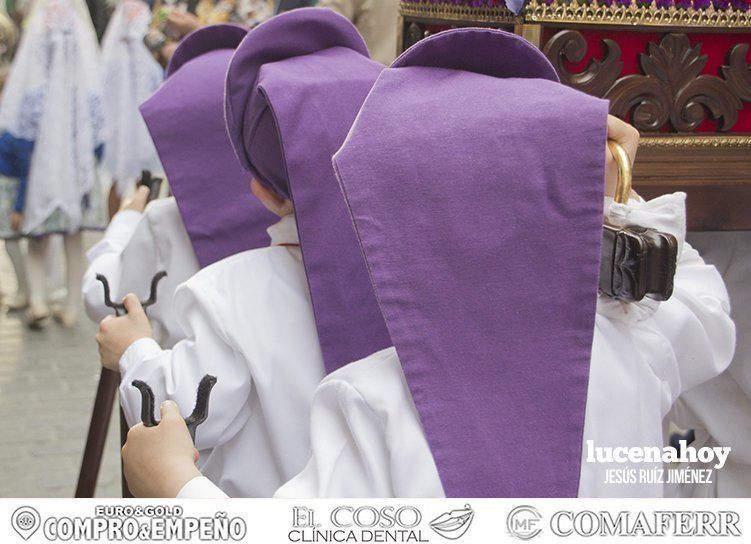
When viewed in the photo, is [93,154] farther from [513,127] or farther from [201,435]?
[513,127]

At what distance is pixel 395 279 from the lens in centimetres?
→ 125

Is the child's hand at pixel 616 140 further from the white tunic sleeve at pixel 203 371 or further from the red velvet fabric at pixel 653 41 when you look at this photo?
the white tunic sleeve at pixel 203 371

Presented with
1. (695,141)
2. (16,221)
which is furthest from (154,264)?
(16,221)

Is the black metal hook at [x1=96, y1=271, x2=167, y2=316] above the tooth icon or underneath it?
underneath

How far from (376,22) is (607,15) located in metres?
1.25

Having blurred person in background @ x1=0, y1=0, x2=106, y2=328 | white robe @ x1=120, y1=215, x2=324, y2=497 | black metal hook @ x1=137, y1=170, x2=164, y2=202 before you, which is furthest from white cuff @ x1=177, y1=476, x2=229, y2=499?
blurred person in background @ x1=0, y1=0, x2=106, y2=328

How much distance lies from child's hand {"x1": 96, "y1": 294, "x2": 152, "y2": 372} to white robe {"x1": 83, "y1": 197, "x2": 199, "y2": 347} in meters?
0.30

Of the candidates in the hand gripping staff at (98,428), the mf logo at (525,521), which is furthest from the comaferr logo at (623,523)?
the hand gripping staff at (98,428)

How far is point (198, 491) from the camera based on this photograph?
1.31 meters

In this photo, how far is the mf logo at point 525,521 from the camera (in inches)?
49.9

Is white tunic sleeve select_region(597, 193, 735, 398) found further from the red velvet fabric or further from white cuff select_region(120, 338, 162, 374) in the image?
white cuff select_region(120, 338, 162, 374)

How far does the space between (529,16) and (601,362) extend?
2.13ft

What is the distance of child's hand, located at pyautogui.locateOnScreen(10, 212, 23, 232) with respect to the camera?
4.92 m

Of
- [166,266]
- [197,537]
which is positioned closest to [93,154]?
[166,266]
